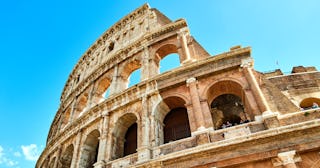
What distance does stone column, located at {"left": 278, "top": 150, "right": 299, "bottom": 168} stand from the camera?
6.10 m

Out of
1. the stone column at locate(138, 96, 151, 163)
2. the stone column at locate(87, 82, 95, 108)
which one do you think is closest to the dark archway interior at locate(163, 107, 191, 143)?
the stone column at locate(138, 96, 151, 163)

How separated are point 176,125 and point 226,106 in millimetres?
2850

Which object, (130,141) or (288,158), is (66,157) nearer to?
(130,141)

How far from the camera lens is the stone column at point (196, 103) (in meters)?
7.90

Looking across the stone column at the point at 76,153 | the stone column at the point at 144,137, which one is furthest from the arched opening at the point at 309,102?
the stone column at the point at 76,153

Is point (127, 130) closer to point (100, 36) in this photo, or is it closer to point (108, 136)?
point (108, 136)

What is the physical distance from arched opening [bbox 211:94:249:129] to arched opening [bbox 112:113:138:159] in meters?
3.98

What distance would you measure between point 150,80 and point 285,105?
18.4 ft

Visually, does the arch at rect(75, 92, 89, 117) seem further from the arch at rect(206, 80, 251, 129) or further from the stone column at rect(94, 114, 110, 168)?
the arch at rect(206, 80, 251, 129)

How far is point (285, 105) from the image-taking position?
775 centimetres

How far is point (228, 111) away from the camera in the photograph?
10.5m

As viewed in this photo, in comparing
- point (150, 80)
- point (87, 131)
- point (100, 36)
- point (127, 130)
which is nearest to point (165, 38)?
point (150, 80)

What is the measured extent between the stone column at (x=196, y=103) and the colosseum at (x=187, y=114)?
41 millimetres

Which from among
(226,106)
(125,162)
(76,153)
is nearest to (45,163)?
(76,153)
